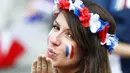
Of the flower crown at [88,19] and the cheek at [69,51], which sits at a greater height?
the flower crown at [88,19]

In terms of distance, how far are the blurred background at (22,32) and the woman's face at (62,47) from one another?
2284mm

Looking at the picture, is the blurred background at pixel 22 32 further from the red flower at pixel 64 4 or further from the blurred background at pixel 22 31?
the red flower at pixel 64 4

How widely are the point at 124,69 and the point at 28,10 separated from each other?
66.3 inches

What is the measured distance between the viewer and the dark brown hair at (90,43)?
2.49 metres

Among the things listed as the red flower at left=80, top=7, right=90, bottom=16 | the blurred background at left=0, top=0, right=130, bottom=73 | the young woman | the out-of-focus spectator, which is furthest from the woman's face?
the blurred background at left=0, top=0, right=130, bottom=73

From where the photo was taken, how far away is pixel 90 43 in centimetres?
252

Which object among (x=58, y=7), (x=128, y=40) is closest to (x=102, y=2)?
(x=128, y=40)

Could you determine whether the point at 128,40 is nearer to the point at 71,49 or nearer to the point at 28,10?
the point at 71,49

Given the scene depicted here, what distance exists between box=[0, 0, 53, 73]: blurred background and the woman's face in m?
2.28

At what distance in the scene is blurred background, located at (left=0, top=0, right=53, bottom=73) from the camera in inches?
194

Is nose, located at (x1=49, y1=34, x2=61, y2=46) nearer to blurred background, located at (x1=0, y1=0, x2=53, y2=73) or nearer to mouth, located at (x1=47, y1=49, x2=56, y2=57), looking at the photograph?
mouth, located at (x1=47, y1=49, x2=56, y2=57)

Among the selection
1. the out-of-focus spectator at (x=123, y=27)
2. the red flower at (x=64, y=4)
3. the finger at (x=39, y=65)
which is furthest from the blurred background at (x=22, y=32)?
the finger at (x=39, y=65)

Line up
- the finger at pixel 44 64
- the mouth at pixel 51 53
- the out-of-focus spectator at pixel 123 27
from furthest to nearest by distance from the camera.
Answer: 1. the out-of-focus spectator at pixel 123 27
2. the mouth at pixel 51 53
3. the finger at pixel 44 64

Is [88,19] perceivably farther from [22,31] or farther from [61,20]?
[22,31]
